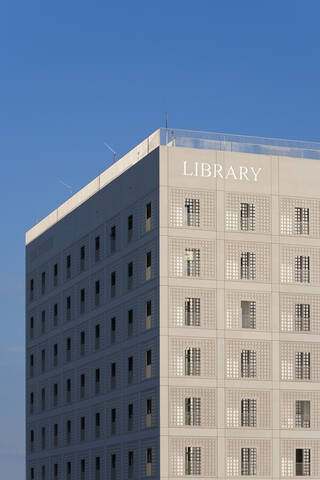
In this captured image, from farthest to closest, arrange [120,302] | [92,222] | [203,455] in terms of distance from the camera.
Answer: [92,222], [120,302], [203,455]

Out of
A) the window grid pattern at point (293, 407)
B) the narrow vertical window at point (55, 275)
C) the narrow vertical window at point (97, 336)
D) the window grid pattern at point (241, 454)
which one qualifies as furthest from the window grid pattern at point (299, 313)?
the narrow vertical window at point (55, 275)

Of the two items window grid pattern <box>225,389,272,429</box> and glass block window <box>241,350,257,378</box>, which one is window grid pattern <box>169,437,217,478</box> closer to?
window grid pattern <box>225,389,272,429</box>

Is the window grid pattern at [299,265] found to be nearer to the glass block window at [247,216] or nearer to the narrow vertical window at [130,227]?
the glass block window at [247,216]

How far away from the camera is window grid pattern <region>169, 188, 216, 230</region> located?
342 ft

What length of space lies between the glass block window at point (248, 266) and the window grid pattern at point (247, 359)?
547 cm

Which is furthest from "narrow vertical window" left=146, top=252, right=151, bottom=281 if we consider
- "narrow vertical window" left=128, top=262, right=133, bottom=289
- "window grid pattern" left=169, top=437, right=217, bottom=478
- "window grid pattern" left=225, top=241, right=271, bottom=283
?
"window grid pattern" left=169, top=437, right=217, bottom=478

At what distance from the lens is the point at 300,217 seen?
4274 inches

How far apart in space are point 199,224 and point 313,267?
428 inches

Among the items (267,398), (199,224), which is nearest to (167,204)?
(199,224)

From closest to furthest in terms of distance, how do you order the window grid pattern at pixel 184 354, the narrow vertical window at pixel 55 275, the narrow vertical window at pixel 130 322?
1. the window grid pattern at pixel 184 354
2. the narrow vertical window at pixel 130 322
3. the narrow vertical window at pixel 55 275

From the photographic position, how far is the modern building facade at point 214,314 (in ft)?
337

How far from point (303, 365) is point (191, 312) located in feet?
35.5

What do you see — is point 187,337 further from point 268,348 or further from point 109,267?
point 109,267

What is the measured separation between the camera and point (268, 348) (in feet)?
347
